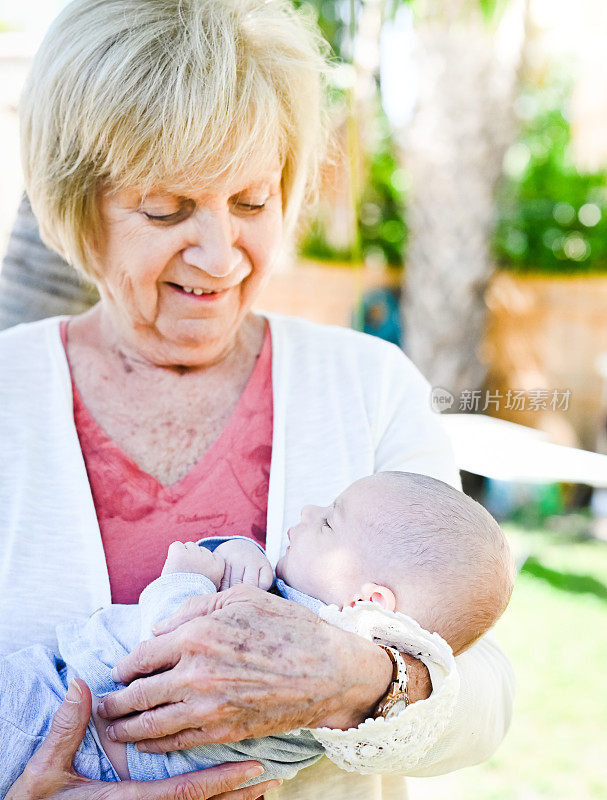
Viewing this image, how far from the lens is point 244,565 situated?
157cm

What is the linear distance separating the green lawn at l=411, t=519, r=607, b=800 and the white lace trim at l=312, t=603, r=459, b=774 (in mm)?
2484

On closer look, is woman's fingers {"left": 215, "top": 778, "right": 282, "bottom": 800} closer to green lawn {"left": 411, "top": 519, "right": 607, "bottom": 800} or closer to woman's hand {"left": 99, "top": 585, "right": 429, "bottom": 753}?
woman's hand {"left": 99, "top": 585, "right": 429, "bottom": 753}

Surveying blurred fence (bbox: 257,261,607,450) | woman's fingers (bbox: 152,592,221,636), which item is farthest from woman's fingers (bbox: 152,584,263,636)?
blurred fence (bbox: 257,261,607,450)

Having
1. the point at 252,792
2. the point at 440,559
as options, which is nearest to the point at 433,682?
the point at 440,559

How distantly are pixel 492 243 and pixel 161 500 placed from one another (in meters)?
5.75

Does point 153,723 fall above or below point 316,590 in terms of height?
below

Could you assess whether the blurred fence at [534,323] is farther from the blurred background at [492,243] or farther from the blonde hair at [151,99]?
the blonde hair at [151,99]

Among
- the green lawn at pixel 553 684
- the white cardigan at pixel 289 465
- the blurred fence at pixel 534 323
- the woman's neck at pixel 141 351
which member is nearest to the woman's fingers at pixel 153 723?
the white cardigan at pixel 289 465

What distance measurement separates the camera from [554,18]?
721cm

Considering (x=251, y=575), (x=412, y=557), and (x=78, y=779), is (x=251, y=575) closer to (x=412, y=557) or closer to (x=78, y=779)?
(x=412, y=557)

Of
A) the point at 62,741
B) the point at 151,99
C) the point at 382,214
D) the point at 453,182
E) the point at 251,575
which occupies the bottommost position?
the point at 62,741

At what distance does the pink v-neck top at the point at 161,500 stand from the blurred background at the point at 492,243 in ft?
11.2

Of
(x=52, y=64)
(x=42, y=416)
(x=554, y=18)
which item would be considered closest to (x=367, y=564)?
(x=42, y=416)

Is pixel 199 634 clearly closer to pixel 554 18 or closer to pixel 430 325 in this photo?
pixel 430 325
